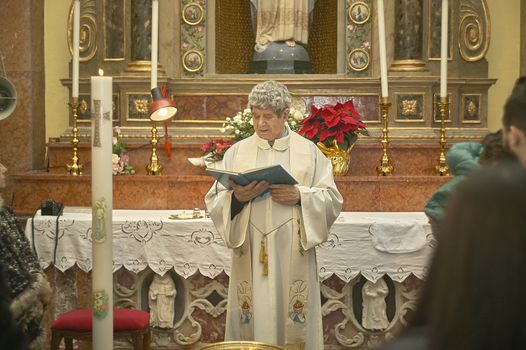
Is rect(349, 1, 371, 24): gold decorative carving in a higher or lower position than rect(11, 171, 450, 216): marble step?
higher

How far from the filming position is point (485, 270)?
1.34m

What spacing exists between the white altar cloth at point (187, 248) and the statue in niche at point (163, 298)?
0.14 metres

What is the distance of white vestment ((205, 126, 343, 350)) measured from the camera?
15.2 feet

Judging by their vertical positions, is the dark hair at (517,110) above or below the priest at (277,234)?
above

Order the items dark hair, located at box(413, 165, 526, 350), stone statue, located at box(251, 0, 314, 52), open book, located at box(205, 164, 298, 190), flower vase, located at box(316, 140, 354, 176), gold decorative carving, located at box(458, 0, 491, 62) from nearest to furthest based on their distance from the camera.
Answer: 1. dark hair, located at box(413, 165, 526, 350)
2. open book, located at box(205, 164, 298, 190)
3. flower vase, located at box(316, 140, 354, 176)
4. stone statue, located at box(251, 0, 314, 52)
5. gold decorative carving, located at box(458, 0, 491, 62)

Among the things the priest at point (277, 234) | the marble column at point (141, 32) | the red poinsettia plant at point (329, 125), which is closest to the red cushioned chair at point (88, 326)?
the priest at point (277, 234)

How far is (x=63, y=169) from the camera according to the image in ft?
23.8

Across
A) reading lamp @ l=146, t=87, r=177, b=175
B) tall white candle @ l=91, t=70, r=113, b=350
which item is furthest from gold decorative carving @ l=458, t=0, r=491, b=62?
tall white candle @ l=91, t=70, r=113, b=350

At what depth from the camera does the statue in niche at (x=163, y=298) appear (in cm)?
578

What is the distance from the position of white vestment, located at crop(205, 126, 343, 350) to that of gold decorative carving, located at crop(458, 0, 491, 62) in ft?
11.8

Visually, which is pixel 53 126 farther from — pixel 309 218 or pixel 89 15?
pixel 309 218

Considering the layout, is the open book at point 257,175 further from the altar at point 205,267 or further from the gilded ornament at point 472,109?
the gilded ornament at point 472,109

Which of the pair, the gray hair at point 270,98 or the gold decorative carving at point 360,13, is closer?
the gray hair at point 270,98

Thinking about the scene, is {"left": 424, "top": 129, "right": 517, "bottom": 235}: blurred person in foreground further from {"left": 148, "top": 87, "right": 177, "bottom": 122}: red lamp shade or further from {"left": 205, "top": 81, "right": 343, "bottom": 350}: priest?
{"left": 148, "top": 87, "right": 177, "bottom": 122}: red lamp shade
